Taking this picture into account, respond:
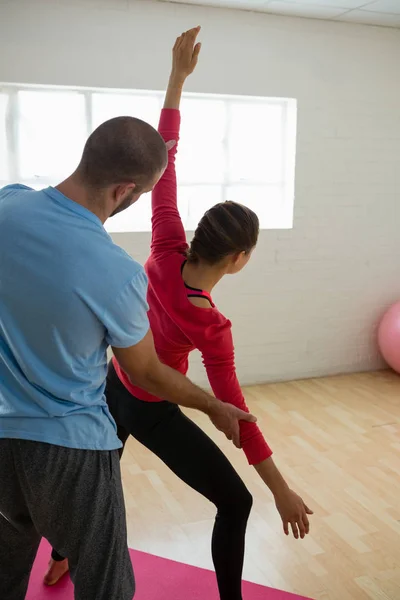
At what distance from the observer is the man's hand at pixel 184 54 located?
75.7 inches

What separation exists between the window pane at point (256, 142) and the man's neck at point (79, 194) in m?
3.20

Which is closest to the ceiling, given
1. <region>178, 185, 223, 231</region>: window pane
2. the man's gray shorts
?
<region>178, 185, 223, 231</region>: window pane

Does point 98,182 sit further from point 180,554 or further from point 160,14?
point 160,14

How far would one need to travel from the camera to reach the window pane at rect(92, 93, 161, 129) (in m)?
4.02

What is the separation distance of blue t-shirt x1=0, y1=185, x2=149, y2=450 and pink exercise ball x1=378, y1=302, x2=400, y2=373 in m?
3.56

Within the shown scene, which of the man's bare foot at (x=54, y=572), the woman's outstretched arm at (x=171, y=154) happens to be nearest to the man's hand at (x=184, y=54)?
the woman's outstretched arm at (x=171, y=154)

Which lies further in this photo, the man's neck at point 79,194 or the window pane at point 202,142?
the window pane at point 202,142

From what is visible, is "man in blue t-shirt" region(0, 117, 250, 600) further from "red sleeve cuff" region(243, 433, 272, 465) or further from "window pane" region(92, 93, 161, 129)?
"window pane" region(92, 93, 161, 129)

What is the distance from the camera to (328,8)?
406 cm

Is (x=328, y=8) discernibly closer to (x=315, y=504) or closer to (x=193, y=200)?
(x=193, y=200)

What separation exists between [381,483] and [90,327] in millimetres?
2284

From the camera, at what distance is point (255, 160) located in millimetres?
4504

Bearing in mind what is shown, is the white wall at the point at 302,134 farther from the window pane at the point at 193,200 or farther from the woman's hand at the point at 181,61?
the woman's hand at the point at 181,61

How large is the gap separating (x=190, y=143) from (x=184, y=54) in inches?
94.4
